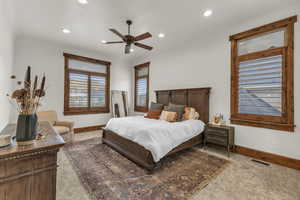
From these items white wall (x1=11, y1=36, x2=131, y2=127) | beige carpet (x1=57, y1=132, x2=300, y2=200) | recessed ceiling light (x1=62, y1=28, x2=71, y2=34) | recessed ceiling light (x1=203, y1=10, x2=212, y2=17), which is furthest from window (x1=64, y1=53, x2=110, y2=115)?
recessed ceiling light (x1=203, y1=10, x2=212, y2=17)

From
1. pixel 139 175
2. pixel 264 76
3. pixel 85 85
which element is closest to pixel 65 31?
pixel 85 85

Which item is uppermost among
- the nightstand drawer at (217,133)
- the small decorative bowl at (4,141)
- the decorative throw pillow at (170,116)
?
the small decorative bowl at (4,141)

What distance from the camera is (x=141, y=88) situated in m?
6.18

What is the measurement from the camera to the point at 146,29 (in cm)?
354

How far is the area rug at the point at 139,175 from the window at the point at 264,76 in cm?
128

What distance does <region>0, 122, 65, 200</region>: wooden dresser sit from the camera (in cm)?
98

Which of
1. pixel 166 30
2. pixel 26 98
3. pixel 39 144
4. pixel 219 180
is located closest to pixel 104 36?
pixel 166 30

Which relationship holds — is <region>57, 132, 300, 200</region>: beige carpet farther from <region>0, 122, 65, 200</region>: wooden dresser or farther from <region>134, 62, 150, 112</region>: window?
<region>134, 62, 150, 112</region>: window

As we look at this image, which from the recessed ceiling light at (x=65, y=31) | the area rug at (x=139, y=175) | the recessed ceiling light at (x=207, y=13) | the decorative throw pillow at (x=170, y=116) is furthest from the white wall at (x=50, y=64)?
the recessed ceiling light at (x=207, y=13)

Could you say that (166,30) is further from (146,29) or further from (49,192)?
(49,192)

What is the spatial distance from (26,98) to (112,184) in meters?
1.60

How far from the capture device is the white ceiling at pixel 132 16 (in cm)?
257

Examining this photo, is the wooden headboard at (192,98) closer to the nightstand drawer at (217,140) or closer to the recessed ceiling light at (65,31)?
the nightstand drawer at (217,140)

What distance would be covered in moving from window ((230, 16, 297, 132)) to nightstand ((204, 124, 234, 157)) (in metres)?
0.42
